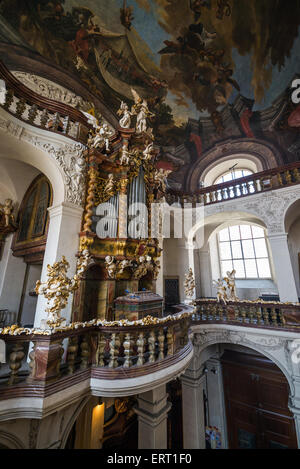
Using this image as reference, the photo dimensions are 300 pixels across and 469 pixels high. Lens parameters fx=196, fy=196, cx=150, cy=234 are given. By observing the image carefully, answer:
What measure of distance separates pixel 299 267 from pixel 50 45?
41.1ft

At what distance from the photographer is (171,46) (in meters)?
8.77

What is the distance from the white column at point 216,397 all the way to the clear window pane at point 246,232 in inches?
250

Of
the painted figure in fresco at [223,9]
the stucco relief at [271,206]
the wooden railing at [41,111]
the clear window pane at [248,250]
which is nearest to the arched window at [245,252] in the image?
the clear window pane at [248,250]

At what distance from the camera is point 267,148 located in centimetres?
920

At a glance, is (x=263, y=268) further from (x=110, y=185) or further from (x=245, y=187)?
(x=110, y=185)

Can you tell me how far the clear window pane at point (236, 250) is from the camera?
10.9m

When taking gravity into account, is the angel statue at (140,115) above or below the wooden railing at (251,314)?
above

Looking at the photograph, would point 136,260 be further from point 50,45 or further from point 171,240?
point 50,45

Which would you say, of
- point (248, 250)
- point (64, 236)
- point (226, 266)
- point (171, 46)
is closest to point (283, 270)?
A: point (248, 250)

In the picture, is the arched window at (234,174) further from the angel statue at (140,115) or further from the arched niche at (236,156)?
the angel statue at (140,115)

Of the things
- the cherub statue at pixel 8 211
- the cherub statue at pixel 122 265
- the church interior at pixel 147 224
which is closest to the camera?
the church interior at pixel 147 224

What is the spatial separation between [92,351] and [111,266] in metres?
1.88

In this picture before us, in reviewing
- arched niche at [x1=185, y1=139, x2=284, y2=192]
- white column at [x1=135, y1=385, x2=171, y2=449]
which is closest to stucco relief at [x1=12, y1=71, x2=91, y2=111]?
arched niche at [x1=185, y1=139, x2=284, y2=192]

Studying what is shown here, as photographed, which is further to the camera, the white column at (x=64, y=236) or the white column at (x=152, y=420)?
the white column at (x=64, y=236)
